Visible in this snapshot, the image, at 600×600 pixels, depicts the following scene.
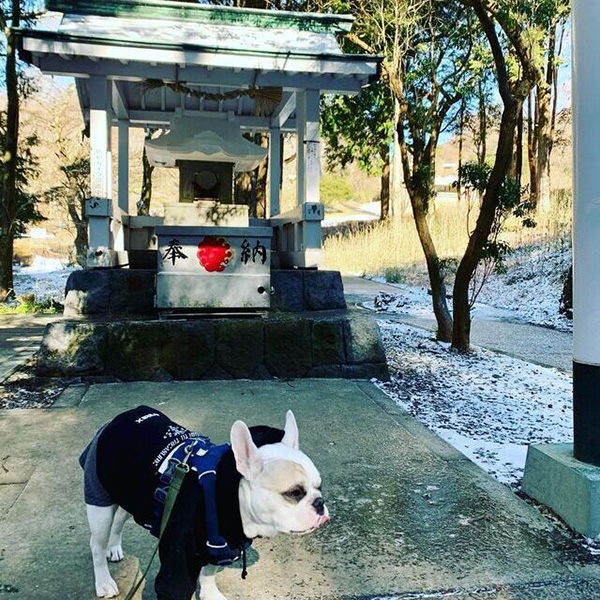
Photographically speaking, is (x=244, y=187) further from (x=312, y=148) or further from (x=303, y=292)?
(x=303, y=292)

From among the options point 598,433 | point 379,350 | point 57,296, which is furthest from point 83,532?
point 57,296

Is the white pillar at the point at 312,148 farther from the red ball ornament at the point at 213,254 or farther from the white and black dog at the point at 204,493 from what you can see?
the white and black dog at the point at 204,493

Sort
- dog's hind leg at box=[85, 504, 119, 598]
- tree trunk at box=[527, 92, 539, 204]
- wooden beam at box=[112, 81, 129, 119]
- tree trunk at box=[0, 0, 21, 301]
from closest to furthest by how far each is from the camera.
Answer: dog's hind leg at box=[85, 504, 119, 598]
wooden beam at box=[112, 81, 129, 119]
tree trunk at box=[0, 0, 21, 301]
tree trunk at box=[527, 92, 539, 204]

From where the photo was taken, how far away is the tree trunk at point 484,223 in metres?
6.69

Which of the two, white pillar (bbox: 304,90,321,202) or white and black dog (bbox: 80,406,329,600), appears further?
white pillar (bbox: 304,90,321,202)

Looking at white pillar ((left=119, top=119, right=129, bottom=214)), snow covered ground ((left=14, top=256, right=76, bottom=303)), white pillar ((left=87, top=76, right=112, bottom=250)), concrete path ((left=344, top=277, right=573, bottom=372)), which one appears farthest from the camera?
snow covered ground ((left=14, top=256, right=76, bottom=303))

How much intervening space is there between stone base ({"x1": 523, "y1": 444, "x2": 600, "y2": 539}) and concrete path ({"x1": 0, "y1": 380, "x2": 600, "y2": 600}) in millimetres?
111

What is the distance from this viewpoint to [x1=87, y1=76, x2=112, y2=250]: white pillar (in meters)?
6.80

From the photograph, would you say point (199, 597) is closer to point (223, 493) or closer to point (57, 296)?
point (223, 493)

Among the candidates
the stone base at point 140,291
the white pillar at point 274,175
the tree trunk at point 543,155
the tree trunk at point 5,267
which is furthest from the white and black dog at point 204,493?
the tree trunk at point 543,155

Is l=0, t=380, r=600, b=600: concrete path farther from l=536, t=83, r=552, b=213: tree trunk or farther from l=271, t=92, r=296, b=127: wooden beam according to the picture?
l=536, t=83, r=552, b=213: tree trunk

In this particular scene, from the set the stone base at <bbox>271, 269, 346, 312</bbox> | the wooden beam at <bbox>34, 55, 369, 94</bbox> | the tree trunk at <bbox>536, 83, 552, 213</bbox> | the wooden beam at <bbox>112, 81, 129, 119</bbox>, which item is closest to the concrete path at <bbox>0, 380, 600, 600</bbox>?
the stone base at <bbox>271, 269, 346, 312</bbox>

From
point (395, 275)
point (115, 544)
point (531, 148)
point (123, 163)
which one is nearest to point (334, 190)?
Result: point (531, 148)

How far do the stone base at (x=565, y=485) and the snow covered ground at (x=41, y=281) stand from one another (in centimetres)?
1264
